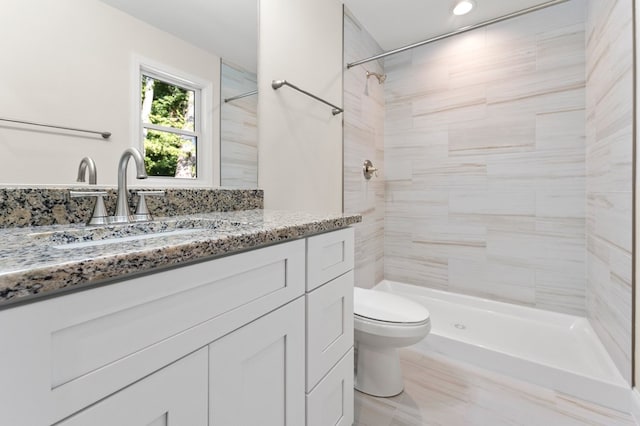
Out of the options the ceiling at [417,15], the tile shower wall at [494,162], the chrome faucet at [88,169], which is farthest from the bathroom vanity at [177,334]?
the ceiling at [417,15]

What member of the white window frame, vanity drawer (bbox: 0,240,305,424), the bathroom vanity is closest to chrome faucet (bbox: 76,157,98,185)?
the white window frame

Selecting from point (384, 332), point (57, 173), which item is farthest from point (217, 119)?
point (384, 332)

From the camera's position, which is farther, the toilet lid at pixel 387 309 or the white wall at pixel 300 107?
the white wall at pixel 300 107

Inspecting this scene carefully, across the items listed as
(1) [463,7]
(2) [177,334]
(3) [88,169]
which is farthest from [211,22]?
(1) [463,7]

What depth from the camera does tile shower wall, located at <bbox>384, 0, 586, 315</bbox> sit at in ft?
6.52

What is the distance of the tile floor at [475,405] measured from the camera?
1.29 m

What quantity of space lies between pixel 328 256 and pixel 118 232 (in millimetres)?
625

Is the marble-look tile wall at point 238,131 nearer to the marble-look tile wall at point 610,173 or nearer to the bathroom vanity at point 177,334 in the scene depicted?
the bathroom vanity at point 177,334

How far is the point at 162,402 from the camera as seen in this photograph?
0.50 meters

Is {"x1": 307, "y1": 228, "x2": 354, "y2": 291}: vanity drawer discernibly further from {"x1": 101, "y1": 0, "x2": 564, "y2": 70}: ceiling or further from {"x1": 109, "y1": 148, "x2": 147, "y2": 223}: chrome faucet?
{"x1": 101, "y1": 0, "x2": 564, "y2": 70}: ceiling

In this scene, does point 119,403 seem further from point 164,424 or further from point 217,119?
point 217,119

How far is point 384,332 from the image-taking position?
134cm

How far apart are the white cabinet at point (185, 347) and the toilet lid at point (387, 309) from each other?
0.50 metres

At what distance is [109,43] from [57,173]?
44 centimetres
